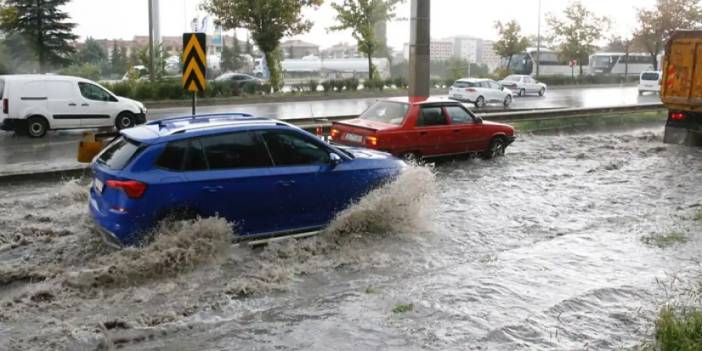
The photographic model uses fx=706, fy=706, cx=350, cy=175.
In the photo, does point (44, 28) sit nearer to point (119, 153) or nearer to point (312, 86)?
point (312, 86)

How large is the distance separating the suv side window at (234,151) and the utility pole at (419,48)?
9.28 m

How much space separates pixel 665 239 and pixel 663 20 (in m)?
54.8

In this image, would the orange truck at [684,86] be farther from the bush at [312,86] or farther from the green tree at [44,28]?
the green tree at [44,28]

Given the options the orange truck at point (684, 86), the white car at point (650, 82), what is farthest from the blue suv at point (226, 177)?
the white car at point (650, 82)

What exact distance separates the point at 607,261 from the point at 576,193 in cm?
427

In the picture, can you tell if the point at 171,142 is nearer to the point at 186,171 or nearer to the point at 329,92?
the point at 186,171

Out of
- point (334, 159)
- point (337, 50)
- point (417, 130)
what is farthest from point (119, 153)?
point (337, 50)

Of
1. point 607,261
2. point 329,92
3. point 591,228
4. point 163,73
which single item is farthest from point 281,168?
point 329,92

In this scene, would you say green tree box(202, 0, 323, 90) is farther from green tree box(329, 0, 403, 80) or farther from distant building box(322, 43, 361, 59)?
distant building box(322, 43, 361, 59)

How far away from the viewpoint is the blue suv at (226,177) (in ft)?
23.2

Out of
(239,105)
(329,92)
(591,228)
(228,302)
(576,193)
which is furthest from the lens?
(329,92)

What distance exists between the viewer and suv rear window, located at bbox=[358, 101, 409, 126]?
13.1 metres

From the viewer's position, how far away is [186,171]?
7.30m

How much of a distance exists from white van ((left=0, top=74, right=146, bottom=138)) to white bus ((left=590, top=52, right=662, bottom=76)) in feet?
182
